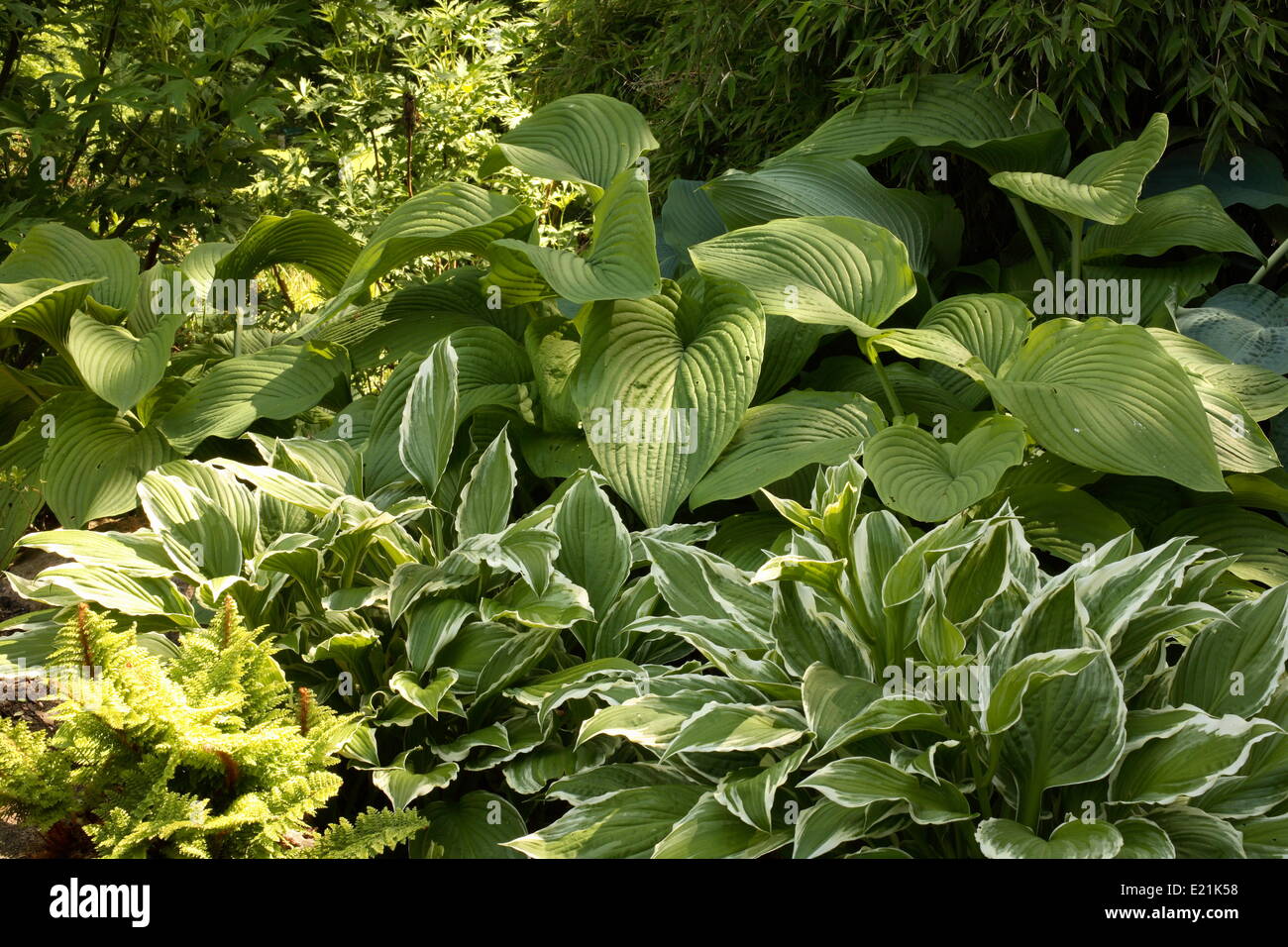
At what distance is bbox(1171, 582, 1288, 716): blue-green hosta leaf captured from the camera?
1693mm

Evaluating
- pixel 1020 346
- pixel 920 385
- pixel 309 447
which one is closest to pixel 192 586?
pixel 309 447

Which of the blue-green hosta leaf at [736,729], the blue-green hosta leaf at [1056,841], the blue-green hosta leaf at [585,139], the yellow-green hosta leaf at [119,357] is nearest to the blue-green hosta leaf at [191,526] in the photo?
the yellow-green hosta leaf at [119,357]

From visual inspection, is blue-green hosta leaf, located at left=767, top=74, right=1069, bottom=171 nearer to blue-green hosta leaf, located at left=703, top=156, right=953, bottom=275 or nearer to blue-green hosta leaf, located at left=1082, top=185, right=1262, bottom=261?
blue-green hosta leaf, located at left=703, top=156, right=953, bottom=275

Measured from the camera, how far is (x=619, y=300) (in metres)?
2.51

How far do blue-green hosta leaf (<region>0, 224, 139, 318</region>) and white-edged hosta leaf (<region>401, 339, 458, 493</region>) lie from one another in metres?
1.01

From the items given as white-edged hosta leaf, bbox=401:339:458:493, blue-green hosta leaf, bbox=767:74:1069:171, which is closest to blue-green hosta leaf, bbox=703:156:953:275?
blue-green hosta leaf, bbox=767:74:1069:171

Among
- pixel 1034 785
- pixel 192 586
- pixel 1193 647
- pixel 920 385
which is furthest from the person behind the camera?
pixel 920 385

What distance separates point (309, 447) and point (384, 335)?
0.53 meters

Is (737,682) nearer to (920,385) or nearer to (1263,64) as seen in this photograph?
(920,385)

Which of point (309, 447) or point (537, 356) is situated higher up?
point (537, 356)

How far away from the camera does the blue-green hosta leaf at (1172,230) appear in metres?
2.66

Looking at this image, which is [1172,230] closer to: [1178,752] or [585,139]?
[585,139]

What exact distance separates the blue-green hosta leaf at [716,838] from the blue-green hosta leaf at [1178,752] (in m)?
0.49

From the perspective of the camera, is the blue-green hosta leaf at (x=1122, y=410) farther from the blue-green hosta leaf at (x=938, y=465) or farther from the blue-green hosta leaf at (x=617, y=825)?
the blue-green hosta leaf at (x=617, y=825)
